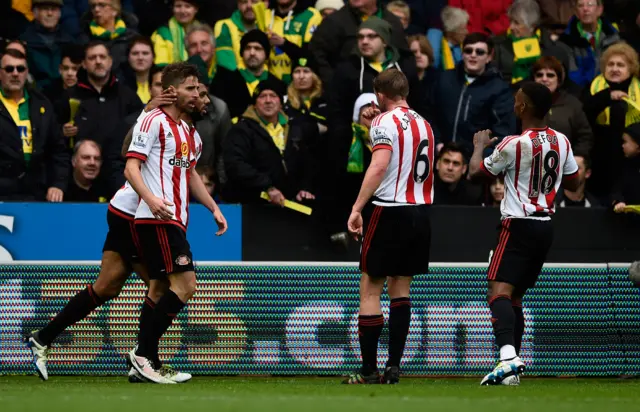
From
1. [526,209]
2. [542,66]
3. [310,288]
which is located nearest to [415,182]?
[526,209]


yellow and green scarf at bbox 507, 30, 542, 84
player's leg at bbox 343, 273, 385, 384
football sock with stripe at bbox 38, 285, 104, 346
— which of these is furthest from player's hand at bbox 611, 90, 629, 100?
football sock with stripe at bbox 38, 285, 104, 346

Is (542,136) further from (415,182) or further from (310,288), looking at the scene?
(310,288)

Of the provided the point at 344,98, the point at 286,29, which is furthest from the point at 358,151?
the point at 286,29

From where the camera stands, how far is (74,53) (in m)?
13.7

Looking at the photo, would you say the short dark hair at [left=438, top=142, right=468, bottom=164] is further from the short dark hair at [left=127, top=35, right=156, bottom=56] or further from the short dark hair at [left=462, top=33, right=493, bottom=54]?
the short dark hair at [left=127, top=35, right=156, bottom=56]

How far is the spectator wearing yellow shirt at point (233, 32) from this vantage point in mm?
14219

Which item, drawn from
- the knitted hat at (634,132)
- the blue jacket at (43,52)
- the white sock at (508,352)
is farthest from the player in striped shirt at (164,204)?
the knitted hat at (634,132)

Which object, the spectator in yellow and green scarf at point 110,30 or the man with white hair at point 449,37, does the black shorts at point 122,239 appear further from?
the man with white hair at point 449,37

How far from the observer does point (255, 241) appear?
41.4 feet

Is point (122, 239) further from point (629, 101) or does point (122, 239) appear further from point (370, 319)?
point (629, 101)

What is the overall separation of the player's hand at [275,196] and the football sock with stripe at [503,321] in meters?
3.59

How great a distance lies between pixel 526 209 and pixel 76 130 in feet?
18.4

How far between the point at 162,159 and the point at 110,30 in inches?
203

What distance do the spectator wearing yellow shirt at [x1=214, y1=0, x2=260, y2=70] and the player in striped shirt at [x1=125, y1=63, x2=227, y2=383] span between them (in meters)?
4.50
